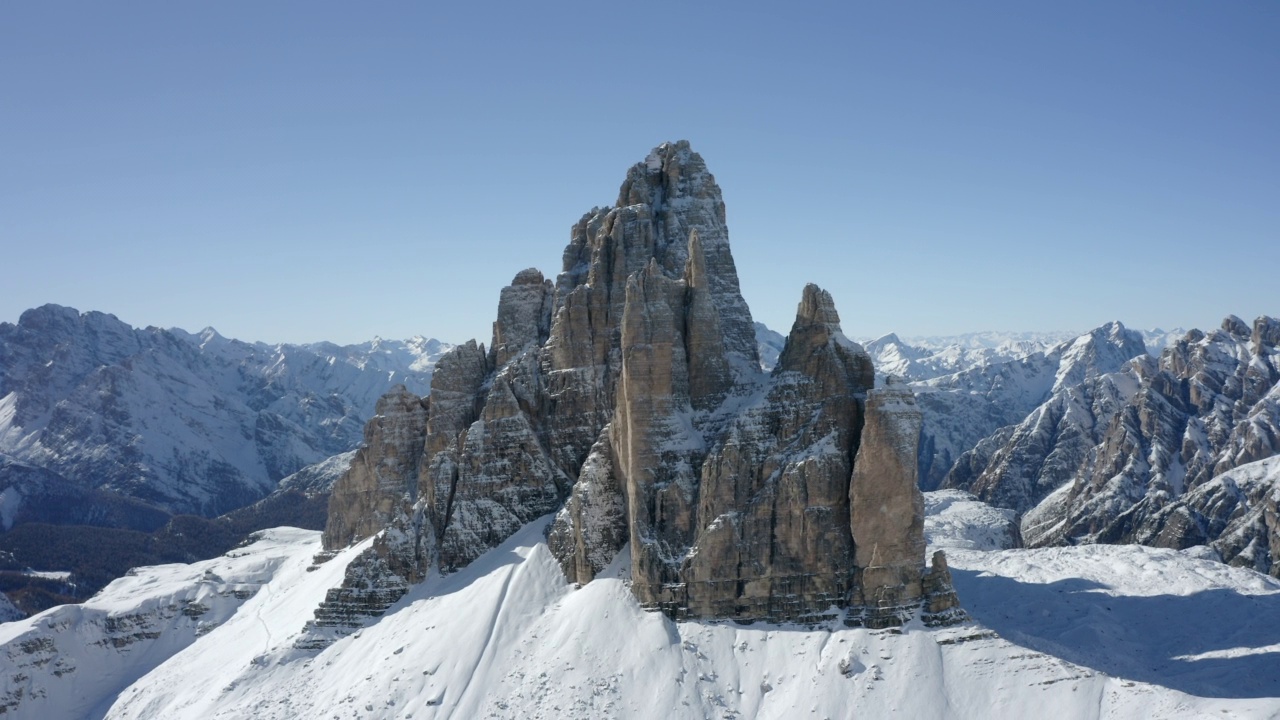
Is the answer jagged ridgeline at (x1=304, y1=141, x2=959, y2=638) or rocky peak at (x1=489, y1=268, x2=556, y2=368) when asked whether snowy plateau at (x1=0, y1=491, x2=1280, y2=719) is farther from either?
rocky peak at (x1=489, y1=268, x2=556, y2=368)

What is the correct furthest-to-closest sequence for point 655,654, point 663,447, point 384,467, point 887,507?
point 384,467 → point 663,447 → point 655,654 → point 887,507

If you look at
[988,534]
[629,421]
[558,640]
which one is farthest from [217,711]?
[988,534]

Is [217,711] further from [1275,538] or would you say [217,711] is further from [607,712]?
[1275,538]

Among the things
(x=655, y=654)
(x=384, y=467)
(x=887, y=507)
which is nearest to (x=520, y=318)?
(x=384, y=467)

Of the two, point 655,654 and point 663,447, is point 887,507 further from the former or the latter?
point 655,654

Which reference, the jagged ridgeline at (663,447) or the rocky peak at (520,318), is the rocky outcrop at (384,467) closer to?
the jagged ridgeline at (663,447)

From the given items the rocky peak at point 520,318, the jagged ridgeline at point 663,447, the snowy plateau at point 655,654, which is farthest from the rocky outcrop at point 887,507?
the rocky peak at point 520,318
